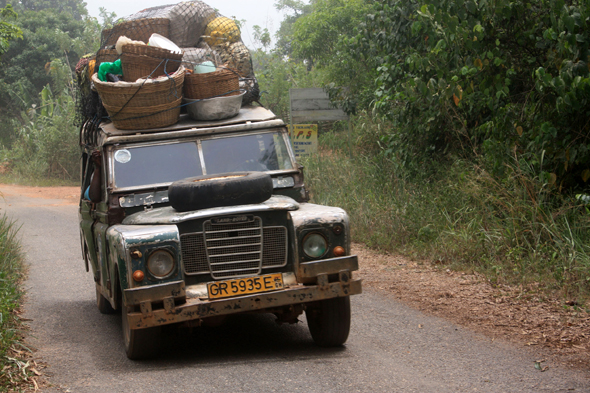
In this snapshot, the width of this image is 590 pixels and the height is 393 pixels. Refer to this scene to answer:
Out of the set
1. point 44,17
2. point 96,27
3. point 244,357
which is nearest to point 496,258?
point 244,357

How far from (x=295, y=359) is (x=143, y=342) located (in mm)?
1139

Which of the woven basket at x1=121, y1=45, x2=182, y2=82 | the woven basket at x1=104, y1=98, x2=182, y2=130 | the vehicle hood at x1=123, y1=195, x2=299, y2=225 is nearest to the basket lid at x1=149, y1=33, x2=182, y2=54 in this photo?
the woven basket at x1=121, y1=45, x2=182, y2=82

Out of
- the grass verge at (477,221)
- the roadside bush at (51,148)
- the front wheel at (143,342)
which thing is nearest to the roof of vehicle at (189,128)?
the front wheel at (143,342)

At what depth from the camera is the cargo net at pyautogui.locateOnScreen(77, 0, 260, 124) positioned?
292 inches

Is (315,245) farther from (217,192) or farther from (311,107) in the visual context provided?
(311,107)

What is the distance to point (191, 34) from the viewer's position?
25.8ft

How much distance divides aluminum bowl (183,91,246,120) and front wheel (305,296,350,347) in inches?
85.9

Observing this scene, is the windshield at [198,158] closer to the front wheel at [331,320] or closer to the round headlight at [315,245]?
the round headlight at [315,245]

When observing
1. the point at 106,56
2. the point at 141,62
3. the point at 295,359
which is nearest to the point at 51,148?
the point at 106,56

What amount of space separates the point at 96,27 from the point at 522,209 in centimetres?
3395

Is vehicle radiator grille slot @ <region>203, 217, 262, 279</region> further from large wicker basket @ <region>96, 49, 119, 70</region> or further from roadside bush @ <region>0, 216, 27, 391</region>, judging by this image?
large wicker basket @ <region>96, 49, 119, 70</region>

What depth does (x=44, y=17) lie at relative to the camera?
3853cm

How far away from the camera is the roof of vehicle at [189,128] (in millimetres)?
5891

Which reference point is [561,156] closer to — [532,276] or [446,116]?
[532,276]
